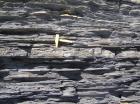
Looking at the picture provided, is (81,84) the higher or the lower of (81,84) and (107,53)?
the lower

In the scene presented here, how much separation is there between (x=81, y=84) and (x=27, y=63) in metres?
1.17

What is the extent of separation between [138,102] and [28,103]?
7.73 feet

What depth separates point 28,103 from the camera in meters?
6.09

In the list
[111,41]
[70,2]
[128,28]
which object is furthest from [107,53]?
[70,2]

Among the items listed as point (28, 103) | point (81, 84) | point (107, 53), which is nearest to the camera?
point (28, 103)

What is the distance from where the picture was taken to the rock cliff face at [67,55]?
625 cm

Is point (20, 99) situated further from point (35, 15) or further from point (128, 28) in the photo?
point (128, 28)

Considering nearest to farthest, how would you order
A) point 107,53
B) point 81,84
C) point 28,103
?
1. point 28,103
2. point 81,84
3. point 107,53

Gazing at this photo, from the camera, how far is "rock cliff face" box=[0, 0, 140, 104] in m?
6.25

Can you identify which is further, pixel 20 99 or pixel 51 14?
pixel 51 14

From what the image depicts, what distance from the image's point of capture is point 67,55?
6.61 metres

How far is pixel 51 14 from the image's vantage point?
692cm

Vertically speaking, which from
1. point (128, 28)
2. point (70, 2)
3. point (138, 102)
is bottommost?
point (138, 102)

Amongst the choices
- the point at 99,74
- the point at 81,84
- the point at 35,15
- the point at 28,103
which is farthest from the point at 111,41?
the point at 28,103
